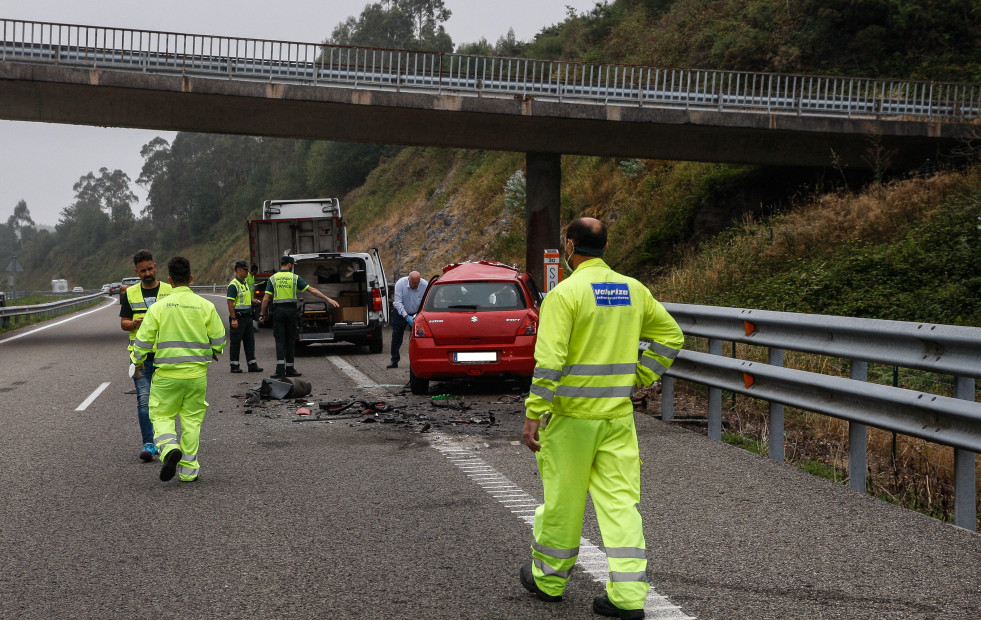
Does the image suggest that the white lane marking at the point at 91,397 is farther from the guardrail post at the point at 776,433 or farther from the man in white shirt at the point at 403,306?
the guardrail post at the point at 776,433

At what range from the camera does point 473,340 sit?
1165cm

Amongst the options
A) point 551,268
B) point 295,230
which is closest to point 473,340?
point 551,268

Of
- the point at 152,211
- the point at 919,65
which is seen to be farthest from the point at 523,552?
the point at 152,211

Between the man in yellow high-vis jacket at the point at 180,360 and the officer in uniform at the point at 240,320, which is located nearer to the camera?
the man in yellow high-vis jacket at the point at 180,360

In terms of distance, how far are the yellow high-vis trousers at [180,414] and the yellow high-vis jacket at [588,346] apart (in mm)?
3731

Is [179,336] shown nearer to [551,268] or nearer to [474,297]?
[474,297]

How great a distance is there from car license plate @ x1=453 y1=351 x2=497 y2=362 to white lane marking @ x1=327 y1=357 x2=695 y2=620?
2821 mm

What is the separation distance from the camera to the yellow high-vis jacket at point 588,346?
408 centimetres

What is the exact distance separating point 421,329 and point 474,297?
829mm

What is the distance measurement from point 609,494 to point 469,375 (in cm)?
761

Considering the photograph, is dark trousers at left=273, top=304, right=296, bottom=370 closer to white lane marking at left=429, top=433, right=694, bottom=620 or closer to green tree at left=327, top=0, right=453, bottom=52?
white lane marking at left=429, top=433, right=694, bottom=620

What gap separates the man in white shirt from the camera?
612 inches

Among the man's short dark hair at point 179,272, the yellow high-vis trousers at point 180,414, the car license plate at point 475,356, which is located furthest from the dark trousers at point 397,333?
the yellow high-vis trousers at point 180,414

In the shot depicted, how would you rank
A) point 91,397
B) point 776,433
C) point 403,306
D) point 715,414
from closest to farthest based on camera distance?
point 776,433 → point 715,414 → point 91,397 → point 403,306
